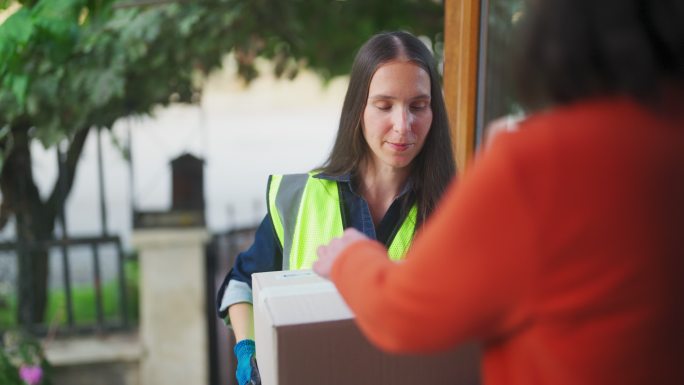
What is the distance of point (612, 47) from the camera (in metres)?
0.68

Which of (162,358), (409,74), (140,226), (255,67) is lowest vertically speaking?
(162,358)

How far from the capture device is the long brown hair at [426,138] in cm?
154

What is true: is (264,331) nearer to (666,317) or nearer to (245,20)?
(666,317)

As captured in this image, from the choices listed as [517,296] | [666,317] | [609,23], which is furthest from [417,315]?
[609,23]

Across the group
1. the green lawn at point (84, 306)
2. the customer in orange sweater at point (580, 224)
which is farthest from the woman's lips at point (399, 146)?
the green lawn at point (84, 306)

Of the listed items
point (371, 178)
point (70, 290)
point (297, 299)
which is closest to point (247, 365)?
point (297, 299)

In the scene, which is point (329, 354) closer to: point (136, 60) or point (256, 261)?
point (256, 261)

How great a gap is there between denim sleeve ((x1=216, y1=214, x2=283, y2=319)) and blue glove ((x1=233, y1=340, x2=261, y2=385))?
12cm

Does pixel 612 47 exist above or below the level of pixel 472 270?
above

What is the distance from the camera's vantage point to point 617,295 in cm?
67

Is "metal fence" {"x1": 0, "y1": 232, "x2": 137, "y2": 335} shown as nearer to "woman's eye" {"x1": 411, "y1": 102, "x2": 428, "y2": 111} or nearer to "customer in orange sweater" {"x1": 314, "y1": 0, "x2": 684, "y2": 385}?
"woman's eye" {"x1": 411, "y1": 102, "x2": 428, "y2": 111}

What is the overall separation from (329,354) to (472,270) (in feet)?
1.35

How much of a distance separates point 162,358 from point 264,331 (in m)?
2.87

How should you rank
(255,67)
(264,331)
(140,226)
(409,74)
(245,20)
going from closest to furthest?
(264,331)
(409,74)
(245,20)
(140,226)
(255,67)
